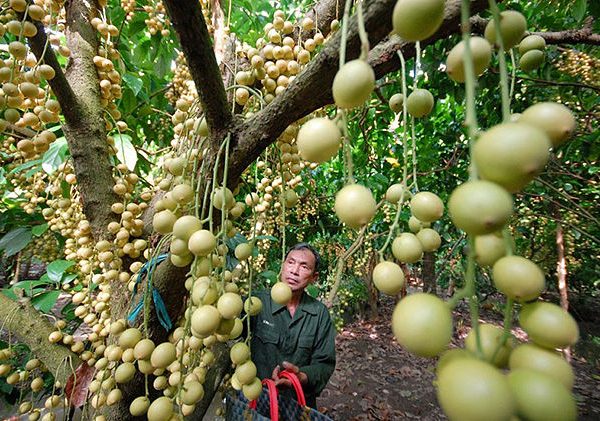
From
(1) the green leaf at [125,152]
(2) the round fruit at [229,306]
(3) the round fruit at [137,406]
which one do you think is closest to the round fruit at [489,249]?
(2) the round fruit at [229,306]

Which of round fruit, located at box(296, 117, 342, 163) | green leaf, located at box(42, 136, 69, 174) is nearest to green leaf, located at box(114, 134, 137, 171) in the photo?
green leaf, located at box(42, 136, 69, 174)

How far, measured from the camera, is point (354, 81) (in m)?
0.30

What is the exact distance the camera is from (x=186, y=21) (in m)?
0.48

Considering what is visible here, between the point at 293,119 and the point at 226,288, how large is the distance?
372 millimetres

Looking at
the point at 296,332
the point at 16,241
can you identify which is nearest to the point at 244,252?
the point at 296,332

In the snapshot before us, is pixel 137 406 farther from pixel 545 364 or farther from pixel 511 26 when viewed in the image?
pixel 511 26

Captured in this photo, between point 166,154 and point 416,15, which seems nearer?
point 416,15

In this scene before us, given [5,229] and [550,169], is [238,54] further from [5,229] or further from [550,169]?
[550,169]

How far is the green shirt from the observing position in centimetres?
189

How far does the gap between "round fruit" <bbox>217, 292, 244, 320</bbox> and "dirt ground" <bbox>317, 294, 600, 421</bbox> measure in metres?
2.73

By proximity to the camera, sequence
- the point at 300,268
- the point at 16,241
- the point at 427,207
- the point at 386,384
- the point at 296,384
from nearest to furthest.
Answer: the point at 427,207
the point at 296,384
the point at 16,241
the point at 300,268
the point at 386,384

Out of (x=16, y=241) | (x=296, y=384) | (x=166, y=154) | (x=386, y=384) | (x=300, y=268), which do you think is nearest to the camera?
(x=166, y=154)

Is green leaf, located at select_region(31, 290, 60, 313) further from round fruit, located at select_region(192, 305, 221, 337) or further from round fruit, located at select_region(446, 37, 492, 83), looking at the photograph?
round fruit, located at select_region(446, 37, 492, 83)

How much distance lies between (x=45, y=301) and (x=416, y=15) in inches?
68.2
